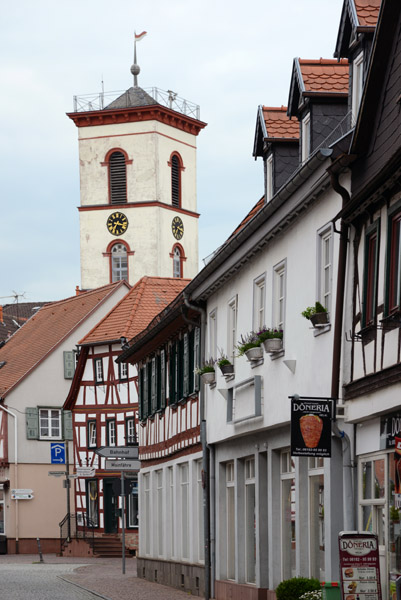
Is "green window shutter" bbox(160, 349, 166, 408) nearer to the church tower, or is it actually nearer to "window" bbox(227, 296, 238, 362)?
"window" bbox(227, 296, 238, 362)

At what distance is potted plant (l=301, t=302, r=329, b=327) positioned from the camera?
15.9 m

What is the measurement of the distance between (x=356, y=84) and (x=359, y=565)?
5.91 meters

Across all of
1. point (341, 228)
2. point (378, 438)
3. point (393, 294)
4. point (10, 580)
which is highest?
point (341, 228)

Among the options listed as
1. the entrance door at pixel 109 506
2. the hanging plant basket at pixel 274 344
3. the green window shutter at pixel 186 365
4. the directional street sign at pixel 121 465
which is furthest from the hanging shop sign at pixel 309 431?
the entrance door at pixel 109 506

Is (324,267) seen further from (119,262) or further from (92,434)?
(119,262)

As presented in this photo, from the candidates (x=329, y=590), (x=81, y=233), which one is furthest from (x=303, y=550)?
(x=81, y=233)

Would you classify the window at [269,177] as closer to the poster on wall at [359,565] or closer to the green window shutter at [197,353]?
the green window shutter at [197,353]

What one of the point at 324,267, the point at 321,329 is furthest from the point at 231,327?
the point at 321,329

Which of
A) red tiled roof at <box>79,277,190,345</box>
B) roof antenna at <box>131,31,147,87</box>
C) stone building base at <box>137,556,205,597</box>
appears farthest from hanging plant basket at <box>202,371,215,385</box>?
roof antenna at <box>131,31,147,87</box>

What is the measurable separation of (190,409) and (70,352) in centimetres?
2907

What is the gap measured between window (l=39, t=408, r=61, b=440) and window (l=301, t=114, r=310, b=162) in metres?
38.5

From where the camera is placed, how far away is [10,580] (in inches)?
1288

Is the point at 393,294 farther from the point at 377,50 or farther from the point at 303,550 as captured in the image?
the point at 303,550

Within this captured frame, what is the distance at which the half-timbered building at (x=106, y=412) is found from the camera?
4644 centimetres
